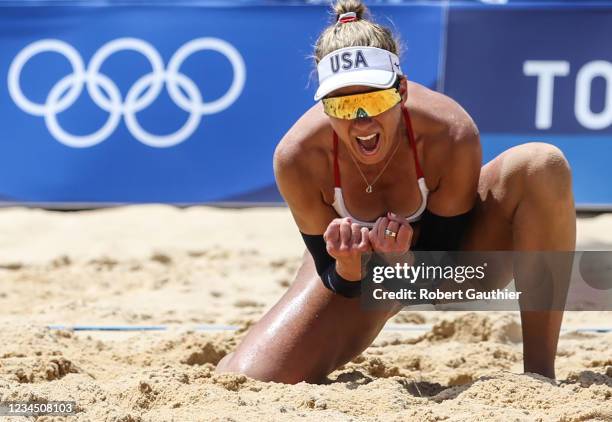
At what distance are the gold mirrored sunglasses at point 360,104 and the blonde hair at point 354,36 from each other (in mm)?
172

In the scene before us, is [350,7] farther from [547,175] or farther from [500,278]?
[500,278]

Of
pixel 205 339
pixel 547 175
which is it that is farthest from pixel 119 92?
pixel 547 175

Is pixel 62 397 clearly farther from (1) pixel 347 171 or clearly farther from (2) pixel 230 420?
(1) pixel 347 171

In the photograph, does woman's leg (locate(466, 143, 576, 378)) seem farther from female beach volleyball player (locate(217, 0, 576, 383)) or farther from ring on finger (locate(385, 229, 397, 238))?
ring on finger (locate(385, 229, 397, 238))

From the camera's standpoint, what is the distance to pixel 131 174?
690 centimetres

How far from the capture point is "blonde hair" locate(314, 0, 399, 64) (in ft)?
10.9

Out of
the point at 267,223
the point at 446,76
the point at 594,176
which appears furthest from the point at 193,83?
the point at 594,176

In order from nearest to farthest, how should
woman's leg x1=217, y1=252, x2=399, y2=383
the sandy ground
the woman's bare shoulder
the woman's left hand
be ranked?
1. the sandy ground
2. the woman's left hand
3. the woman's bare shoulder
4. woman's leg x1=217, y1=252, x2=399, y2=383

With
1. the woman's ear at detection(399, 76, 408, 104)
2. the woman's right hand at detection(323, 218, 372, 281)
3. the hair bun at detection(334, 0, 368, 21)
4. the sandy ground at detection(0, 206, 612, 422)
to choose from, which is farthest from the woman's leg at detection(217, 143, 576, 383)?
the hair bun at detection(334, 0, 368, 21)

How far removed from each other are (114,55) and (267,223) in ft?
4.76

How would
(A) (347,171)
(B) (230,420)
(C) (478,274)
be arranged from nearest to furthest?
(B) (230,420) → (A) (347,171) → (C) (478,274)

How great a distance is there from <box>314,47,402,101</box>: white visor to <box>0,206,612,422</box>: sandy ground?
918 millimetres

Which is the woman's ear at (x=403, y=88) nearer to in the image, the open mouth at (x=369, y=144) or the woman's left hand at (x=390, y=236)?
the open mouth at (x=369, y=144)

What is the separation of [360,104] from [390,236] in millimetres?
403
